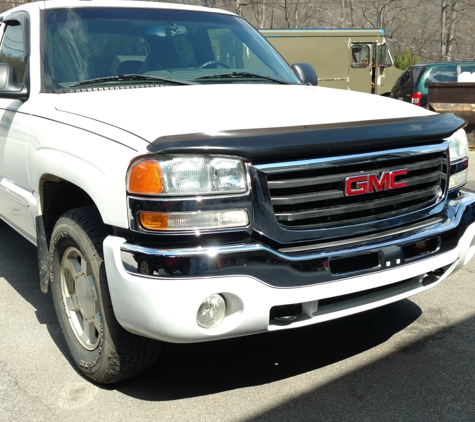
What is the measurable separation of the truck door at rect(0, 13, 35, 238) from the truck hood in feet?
1.71

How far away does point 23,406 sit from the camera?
3.04 m

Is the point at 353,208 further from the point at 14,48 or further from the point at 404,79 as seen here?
the point at 404,79

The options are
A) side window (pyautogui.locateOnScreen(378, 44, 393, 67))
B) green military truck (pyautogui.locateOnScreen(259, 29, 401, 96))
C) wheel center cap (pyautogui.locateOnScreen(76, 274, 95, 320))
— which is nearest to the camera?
wheel center cap (pyautogui.locateOnScreen(76, 274, 95, 320))

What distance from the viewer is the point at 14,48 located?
14.1ft

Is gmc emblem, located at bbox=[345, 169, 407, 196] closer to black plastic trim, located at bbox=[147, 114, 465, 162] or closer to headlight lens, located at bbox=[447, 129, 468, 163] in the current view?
black plastic trim, located at bbox=[147, 114, 465, 162]

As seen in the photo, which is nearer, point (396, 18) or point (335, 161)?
point (335, 161)

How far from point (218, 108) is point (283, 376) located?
4.54 ft

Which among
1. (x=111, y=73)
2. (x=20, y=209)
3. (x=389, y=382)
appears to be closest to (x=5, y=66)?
(x=111, y=73)

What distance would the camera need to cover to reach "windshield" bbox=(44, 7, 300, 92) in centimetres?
379

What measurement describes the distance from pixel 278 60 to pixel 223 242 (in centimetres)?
242

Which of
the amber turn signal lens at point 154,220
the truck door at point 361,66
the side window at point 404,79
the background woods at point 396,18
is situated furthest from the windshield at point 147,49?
the background woods at point 396,18

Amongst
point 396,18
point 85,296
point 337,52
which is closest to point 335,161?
point 85,296

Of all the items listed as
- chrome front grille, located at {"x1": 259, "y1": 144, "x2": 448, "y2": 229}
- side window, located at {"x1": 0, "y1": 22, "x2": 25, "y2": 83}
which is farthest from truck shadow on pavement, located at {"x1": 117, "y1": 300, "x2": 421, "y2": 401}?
side window, located at {"x1": 0, "y1": 22, "x2": 25, "y2": 83}

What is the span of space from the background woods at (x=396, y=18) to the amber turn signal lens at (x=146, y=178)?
116ft
